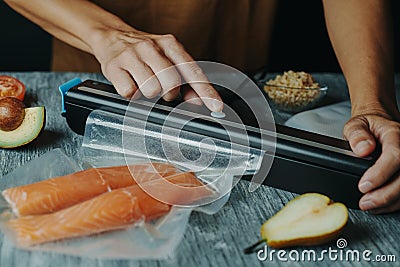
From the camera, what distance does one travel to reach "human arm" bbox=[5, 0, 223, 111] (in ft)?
3.95

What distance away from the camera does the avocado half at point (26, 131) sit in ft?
4.05

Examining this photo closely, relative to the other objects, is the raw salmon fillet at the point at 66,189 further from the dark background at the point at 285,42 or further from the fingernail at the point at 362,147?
the dark background at the point at 285,42

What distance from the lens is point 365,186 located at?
1050 millimetres

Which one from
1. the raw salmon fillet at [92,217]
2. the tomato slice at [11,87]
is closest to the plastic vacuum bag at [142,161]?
the raw salmon fillet at [92,217]

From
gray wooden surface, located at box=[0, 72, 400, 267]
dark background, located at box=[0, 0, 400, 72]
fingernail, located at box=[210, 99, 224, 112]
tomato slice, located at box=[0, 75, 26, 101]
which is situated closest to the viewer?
gray wooden surface, located at box=[0, 72, 400, 267]

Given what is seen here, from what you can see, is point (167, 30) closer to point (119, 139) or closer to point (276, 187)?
point (119, 139)

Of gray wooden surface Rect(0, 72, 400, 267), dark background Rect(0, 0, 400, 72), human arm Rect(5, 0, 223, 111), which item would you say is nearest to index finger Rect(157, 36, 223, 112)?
human arm Rect(5, 0, 223, 111)

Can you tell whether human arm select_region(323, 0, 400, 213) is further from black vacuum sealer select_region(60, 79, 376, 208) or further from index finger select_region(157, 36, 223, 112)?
index finger select_region(157, 36, 223, 112)

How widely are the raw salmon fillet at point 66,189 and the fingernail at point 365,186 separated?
0.34 meters

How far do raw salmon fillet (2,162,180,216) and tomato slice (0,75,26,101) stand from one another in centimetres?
44

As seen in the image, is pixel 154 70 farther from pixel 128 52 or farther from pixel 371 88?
pixel 371 88

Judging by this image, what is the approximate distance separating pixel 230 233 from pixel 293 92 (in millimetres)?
538
